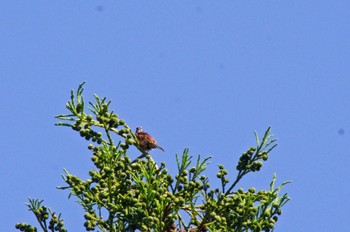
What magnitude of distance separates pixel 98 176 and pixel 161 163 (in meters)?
0.86

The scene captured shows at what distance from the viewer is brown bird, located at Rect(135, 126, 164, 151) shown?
43.0ft

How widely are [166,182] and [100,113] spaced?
4.41 ft

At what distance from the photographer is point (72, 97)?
514 inches

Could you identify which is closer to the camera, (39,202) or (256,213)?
(256,213)

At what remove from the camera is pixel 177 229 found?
12.7 metres

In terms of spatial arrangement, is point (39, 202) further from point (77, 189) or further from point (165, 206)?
point (165, 206)

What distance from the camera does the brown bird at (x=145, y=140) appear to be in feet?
43.0

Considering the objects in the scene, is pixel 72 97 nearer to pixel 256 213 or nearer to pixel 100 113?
pixel 100 113

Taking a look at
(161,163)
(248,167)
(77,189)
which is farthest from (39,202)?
(248,167)

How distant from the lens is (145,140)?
13102mm

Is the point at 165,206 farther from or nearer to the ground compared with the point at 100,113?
nearer to the ground

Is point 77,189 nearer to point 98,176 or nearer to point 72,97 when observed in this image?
point 98,176

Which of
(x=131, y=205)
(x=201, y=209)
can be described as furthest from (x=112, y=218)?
(x=201, y=209)

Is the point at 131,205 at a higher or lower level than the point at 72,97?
lower
